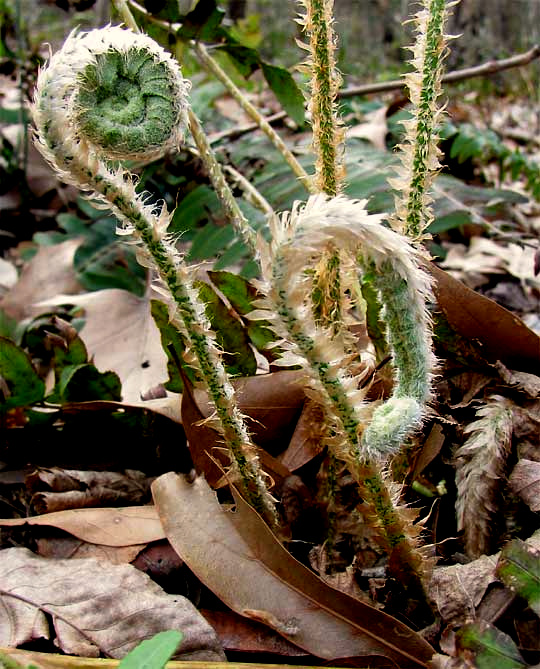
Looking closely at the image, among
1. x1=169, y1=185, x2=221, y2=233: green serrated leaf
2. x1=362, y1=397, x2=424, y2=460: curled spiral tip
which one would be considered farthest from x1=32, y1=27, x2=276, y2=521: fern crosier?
x1=169, y1=185, x2=221, y2=233: green serrated leaf

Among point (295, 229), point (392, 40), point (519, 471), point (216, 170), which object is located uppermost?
point (295, 229)

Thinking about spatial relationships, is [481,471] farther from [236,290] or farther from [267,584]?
[236,290]

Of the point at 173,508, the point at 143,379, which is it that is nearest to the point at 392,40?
the point at 143,379

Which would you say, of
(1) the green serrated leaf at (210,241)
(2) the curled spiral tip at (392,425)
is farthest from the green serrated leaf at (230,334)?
(1) the green serrated leaf at (210,241)

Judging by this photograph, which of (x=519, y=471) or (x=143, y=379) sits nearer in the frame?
(x=519, y=471)

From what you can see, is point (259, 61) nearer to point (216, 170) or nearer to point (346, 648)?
point (216, 170)

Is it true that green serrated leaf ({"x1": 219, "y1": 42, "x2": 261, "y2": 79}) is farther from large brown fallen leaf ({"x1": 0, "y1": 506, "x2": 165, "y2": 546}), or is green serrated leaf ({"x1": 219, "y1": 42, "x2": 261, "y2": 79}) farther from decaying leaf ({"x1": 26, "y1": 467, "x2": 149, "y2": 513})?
large brown fallen leaf ({"x1": 0, "y1": 506, "x2": 165, "y2": 546})

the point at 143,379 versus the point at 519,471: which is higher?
the point at 519,471

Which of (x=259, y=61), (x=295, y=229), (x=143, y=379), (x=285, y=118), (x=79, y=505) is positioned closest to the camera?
(x=295, y=229)
